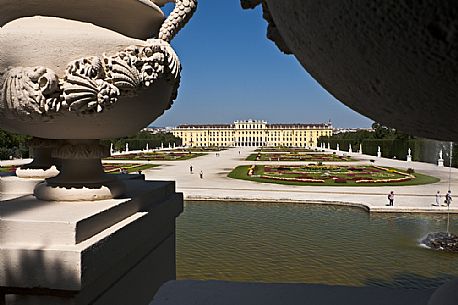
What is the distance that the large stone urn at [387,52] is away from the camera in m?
0.54

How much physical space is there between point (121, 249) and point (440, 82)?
1854 mm

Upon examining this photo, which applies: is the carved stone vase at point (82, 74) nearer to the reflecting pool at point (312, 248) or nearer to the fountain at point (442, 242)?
the reflecting pool at point (312, 248)

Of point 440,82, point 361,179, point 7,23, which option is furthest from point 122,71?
point 361,179

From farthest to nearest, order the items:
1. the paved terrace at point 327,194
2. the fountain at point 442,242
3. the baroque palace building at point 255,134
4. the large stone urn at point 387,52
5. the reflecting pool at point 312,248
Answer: the baroque palace building at point 255,134 → the paved terrace at point 327,194 → the fountain at point 442,242 → the reflecting pool at point 312,248 → the large stone urn at point 387,52

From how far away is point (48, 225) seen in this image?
1.79 meters

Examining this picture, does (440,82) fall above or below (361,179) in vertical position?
above

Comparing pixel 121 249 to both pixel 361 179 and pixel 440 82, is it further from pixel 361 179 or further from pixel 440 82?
pixel 361 179

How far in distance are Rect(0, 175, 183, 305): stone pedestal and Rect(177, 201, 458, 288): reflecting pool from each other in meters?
3.67

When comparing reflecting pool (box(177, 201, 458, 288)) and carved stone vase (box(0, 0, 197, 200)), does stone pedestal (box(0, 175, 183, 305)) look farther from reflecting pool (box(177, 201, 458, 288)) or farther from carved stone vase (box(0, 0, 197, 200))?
reflecting pool (box(177, 201, 458, 288))

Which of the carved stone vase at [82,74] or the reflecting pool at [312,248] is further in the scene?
the reflecting pool at [312,248]

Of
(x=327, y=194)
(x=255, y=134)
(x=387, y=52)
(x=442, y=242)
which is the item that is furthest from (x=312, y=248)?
(x=255, y=134)

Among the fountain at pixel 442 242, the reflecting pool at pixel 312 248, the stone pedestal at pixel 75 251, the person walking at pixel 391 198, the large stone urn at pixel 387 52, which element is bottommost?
the reflecting pool at pixel 312 248

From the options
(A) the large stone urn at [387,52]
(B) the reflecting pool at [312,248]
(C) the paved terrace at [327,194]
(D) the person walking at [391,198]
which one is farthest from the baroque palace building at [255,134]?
(A) the large stone urn at [387,52]

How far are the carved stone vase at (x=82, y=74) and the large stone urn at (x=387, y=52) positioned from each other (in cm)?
150
